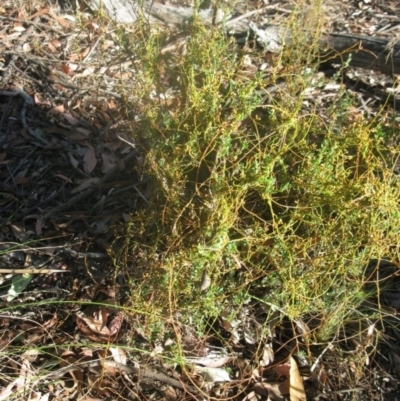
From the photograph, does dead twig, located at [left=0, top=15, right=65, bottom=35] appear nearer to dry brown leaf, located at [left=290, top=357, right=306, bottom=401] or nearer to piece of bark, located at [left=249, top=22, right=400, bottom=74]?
piece of bark, located at [left=249, top=22, right=400, bottom=74]

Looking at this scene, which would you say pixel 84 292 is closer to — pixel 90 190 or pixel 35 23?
pixel 90 190

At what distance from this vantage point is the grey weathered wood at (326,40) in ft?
12.1

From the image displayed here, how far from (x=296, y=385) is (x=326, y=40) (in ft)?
7.49

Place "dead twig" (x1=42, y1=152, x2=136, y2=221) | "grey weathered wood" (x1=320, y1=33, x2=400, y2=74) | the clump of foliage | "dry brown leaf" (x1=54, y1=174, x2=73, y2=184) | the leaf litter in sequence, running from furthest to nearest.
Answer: "grey weathered wood" (x1=320, y1=33, x2=400, y2=74), "dry brown leaf" (x1=54, y1=174, x2=73, y2=184), "dead twig" (x1=42, y1=152, x2=136, y2=221), the leaf litter, the clump of foliage

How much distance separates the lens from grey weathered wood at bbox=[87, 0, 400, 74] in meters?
3.70

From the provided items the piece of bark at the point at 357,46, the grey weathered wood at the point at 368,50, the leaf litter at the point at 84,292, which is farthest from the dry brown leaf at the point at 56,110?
the grey weathered wood at the point at 368,50

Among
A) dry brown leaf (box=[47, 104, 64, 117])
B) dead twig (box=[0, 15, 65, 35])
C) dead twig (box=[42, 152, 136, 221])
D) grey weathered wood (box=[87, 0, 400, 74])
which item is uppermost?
grey weathered wood (box=[87, 0, 400, 74])

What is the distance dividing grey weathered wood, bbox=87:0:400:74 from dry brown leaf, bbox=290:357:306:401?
6.67 ft

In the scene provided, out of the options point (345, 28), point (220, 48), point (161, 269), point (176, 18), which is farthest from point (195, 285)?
point (345, 28)

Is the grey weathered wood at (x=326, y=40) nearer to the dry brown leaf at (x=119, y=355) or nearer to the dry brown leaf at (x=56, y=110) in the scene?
the dry brown leaf at (x=56, y=110)

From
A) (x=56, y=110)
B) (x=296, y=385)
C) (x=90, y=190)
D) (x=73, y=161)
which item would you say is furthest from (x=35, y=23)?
(x=296, y=385)

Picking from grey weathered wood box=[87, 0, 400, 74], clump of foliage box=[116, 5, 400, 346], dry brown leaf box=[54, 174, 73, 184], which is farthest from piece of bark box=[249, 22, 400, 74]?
dry brown leaf box=[54, 174, 73, 184]

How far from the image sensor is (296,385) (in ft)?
8.23

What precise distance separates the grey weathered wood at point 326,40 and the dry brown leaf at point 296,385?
2.03 metres
